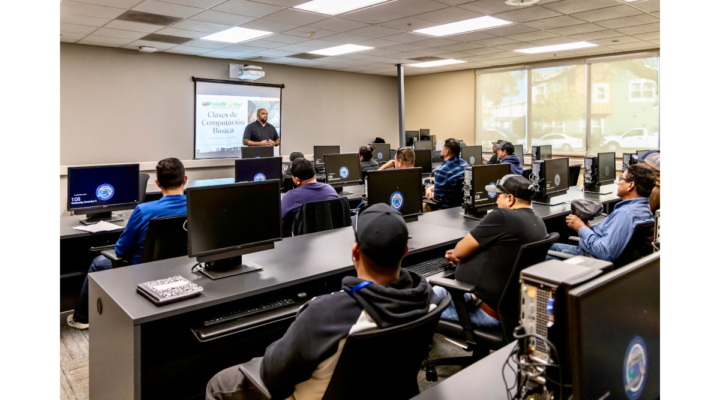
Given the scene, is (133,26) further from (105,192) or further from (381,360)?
(381,360)

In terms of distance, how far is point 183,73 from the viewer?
8484 millimetres

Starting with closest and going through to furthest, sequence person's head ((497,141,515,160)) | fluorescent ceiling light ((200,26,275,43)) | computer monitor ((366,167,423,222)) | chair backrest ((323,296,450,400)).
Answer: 1. chair backrest ((323,296,450,400))
2. computer monitor ((366,167,423,222))
3. fluorescent ceiling light ((200,26,275,43))
4. person's head ((497,141,515,160))

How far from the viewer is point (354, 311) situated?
128 centimetres

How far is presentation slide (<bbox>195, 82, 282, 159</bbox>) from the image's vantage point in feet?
28.9

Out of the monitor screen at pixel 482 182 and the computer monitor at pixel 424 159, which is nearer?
the monitor screen at pixel 482 182

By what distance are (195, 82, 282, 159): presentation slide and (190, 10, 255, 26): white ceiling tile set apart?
3.05 m

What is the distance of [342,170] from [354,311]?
4569 millimetres

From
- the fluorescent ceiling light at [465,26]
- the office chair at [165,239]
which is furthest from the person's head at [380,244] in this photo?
the fluorescent ceiling light at [465,26]

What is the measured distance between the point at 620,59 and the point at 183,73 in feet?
26.4

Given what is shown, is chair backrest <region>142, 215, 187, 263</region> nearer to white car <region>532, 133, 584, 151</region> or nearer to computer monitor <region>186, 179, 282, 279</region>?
computer monitor <region>186, 179, 282, 279</region>

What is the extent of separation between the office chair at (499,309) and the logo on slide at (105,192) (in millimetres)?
3019

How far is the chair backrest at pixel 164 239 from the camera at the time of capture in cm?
266

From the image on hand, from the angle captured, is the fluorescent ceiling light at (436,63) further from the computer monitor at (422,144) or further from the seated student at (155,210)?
the seated student at (155,210)

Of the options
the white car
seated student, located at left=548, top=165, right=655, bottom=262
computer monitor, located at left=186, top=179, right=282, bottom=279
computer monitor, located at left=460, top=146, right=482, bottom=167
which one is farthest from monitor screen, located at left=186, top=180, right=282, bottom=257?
the white car
